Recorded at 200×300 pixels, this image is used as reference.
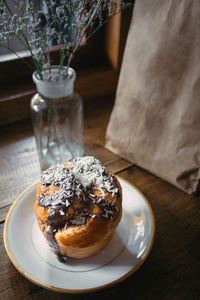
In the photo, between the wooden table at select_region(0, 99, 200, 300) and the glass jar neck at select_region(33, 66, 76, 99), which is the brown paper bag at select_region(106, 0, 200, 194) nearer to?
the wooden table at select_region(0, 99, 200, 300)

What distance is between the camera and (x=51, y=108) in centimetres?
92

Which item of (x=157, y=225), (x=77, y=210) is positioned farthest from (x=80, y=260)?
(x=157, y=225)

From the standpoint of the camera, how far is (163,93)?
83 centimetres

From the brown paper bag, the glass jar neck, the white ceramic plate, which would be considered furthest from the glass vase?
the white ceramic plate

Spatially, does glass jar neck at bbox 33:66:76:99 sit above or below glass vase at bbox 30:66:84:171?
above

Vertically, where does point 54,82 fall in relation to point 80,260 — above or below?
above

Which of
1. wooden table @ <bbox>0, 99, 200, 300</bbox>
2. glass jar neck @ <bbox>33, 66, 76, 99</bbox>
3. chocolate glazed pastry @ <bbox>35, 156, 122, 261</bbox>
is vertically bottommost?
wooden table @ <bbox>0, 99, 200, 300</bbox>

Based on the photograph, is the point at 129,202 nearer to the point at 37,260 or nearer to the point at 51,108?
the point at 37,260

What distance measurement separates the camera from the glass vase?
804mm

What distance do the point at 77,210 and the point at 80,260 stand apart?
136 mm

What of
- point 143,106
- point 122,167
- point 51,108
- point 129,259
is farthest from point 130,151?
point 129,259

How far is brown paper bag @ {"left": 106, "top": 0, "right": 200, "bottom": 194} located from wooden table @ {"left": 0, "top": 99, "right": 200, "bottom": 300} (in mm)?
62

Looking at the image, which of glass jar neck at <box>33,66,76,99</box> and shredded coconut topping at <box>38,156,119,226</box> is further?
glass jar neck at <box>33,66,76,99</box>

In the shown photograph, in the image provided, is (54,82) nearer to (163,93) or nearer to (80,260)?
(163,93)
